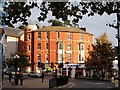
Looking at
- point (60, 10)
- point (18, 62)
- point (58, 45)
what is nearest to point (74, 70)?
point (58, 45)

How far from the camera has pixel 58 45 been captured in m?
101

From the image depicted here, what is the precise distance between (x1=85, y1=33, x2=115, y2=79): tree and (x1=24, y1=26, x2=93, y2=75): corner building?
26.9 meters

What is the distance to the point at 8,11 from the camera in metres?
12.6

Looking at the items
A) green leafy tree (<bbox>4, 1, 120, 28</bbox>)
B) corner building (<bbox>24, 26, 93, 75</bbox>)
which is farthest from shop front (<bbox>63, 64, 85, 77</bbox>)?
green leafy tree (<bbox>4, 1, 120, 28</bbox>)

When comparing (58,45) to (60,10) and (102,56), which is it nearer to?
(102,56)

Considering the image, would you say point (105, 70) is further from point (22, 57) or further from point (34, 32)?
point (34, 32)

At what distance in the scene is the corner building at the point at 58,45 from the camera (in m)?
100

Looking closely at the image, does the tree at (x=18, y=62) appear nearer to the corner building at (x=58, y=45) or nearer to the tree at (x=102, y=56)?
the tree at (x=102, y=56)

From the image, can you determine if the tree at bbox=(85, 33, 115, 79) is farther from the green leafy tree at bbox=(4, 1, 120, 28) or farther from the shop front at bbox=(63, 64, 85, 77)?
the green leafy tree at bbox=(4, 1, 120, 28)

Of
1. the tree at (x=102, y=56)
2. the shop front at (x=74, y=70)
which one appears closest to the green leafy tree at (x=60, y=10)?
the tree at (x=102, y=56)

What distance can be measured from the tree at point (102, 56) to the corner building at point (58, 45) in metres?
26.9

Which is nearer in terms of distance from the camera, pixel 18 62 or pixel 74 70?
pixel 18 62

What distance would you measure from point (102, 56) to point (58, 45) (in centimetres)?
3179

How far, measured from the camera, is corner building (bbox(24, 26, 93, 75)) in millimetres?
100312
